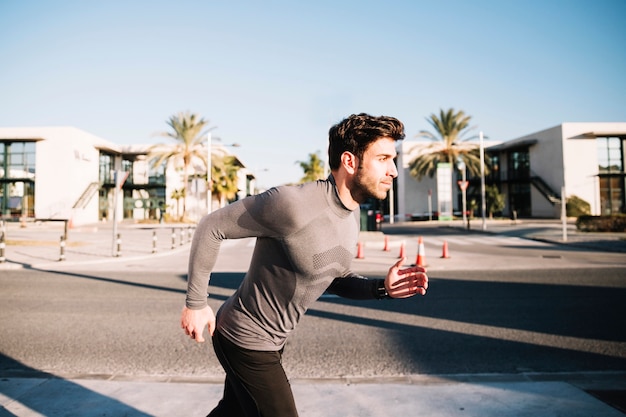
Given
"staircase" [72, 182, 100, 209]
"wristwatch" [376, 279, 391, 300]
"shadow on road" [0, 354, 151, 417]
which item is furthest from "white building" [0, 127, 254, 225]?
"wristwatch" [376, 279, 391, 300]

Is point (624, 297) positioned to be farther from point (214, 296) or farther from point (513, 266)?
point (214, 296)

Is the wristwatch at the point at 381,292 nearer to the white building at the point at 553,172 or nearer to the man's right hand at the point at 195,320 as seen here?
the man's right hand at the point at 195,320

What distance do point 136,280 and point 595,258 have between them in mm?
13894

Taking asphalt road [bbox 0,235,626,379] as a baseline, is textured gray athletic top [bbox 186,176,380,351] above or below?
above

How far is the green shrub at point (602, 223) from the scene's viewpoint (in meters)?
25.0

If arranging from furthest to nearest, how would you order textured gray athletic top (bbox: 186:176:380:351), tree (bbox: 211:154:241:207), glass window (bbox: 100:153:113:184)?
tree (bbox: 211:154:241:207) → glass window (bbox: 100:153:113:184) → textured gray athletic top (bbox: 186:176:380:351)

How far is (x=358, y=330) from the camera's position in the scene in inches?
223

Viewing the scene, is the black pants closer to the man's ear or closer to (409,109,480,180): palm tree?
the man's ear

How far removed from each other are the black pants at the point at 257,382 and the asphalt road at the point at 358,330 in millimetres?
2148

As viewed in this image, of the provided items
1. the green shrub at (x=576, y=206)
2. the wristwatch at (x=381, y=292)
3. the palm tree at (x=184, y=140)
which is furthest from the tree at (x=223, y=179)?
the wristwatch at (x=381, y=292)

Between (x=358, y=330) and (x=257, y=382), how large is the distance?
384 cm

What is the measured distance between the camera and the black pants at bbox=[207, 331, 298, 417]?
196 centimetres

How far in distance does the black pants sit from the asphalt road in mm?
2148

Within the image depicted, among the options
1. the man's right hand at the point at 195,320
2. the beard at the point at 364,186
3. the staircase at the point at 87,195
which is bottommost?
the man's right hand at the point at 195,320
